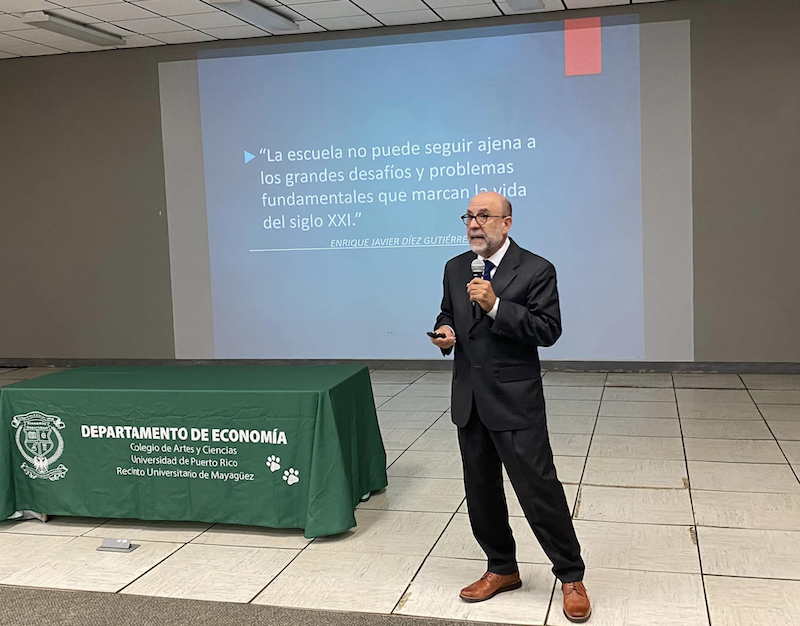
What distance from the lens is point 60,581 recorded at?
3.38 metres

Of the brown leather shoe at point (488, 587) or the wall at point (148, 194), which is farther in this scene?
the wall at point (148, 194)

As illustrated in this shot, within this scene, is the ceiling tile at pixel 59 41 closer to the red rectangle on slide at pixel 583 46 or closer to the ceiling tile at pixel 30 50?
the ceiling tile at pixel 30 50

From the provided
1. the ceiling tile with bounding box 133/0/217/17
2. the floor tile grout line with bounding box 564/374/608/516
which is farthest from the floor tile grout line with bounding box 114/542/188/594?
the ceiling tile with bounding box 133/0/217/17

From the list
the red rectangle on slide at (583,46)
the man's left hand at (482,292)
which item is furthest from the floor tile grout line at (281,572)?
the red rectangle on slide at (583,46)

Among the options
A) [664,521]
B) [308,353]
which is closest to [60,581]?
[664,521]

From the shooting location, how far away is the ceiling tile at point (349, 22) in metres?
7.54

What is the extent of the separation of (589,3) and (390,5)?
5.45 ft

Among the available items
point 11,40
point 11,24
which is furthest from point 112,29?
point 11,40

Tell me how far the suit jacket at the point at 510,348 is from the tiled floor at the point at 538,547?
0.70 metres

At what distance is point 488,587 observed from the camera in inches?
120

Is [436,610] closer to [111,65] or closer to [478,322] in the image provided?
[478,322]

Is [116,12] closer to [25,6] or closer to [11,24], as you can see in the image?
[25,6]

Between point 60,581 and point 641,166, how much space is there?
18.9 feet

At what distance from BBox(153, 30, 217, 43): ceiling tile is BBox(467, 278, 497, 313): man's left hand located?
20.0 ft
